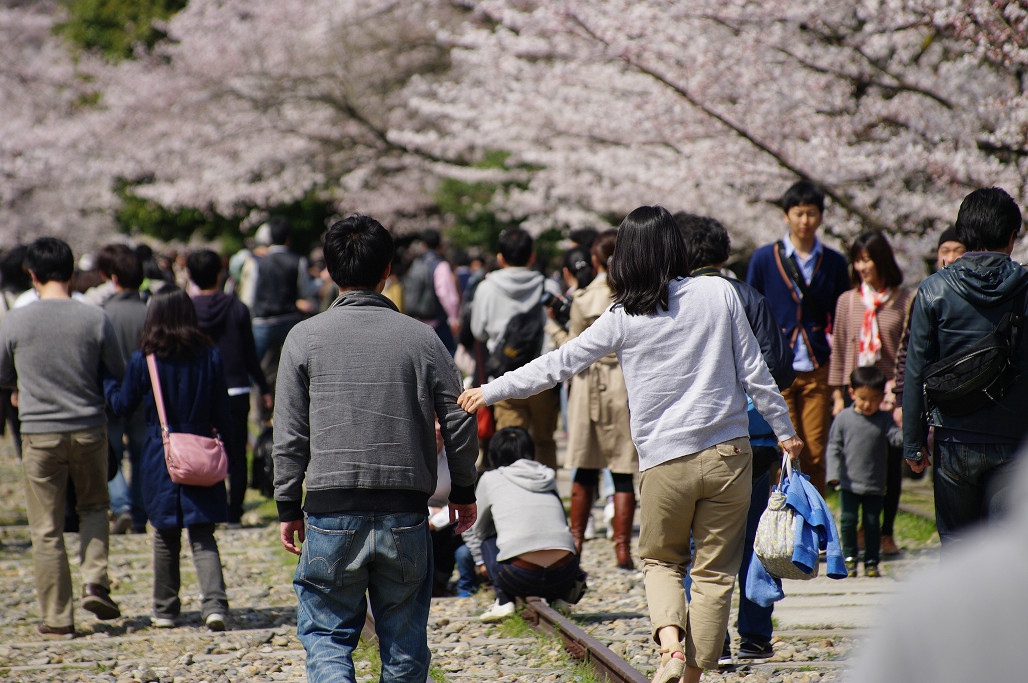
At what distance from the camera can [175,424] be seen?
5504 millimetres

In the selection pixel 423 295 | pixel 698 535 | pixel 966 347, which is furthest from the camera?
pixel 423 295

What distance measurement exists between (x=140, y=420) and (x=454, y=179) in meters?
11.1

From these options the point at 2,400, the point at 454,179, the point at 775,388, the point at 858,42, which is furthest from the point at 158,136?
the point at 775,388

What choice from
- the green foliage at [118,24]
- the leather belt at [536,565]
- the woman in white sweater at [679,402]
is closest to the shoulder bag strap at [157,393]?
the leather belt at [536,565]

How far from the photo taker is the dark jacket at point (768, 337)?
431 centimetres

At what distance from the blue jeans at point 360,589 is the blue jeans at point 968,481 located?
2112 millimetres

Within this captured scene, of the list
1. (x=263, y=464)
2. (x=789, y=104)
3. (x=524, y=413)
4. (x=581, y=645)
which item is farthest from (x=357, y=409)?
(x=789, y=104)

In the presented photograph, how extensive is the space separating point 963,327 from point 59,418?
452 cm

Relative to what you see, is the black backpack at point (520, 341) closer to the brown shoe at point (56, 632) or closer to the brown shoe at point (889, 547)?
the brown shoe at point (889, 547)

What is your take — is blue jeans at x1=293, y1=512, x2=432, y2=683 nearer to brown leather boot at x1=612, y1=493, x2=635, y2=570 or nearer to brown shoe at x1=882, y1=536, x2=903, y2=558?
brown leather boot at x1=612, y1=493, x2=635, y2=570

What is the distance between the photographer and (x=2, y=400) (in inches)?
329

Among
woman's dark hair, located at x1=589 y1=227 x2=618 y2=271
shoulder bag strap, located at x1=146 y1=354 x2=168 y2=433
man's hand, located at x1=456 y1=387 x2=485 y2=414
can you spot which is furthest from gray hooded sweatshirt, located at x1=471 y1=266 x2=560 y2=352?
man's hand, located at x1=456 y1=387 x2=485 y2=414

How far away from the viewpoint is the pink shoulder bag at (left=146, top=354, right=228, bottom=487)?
5379 millimetres

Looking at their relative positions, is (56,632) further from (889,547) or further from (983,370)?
(889,547)
